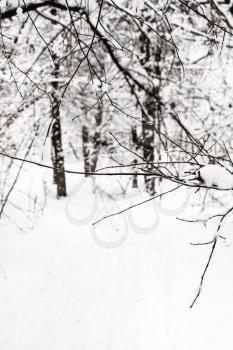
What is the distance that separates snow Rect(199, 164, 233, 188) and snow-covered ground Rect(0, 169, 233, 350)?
1.77 metres

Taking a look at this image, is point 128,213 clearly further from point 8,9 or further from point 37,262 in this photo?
point 8,9

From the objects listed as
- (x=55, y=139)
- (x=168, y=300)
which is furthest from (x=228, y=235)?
(x=55, y=139)

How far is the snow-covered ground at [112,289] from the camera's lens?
15.7 feet

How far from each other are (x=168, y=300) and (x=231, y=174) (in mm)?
4208

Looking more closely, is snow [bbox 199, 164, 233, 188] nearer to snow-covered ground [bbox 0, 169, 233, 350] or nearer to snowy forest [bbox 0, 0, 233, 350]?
snowy forest [bbox 0, 0, 233, 350]

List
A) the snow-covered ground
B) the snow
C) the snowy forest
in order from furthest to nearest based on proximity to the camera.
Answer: the snow-covered ground
the snowy forest
the snow

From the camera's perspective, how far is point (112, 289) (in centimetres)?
620

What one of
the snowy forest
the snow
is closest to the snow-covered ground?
the snowy forest

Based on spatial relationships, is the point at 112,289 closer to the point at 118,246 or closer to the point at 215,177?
the point at 118,246

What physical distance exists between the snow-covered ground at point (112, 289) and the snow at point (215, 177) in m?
1.77

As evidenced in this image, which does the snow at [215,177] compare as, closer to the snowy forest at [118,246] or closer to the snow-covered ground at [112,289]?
the snowy forest at [118,246]

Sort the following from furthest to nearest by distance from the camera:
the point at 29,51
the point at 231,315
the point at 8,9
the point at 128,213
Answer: the point at 29,51 → the point at 128,213 → the point at 231,315 → the point at 8,9

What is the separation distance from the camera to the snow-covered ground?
4.80 meters

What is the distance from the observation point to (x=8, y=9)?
4.19 metres
